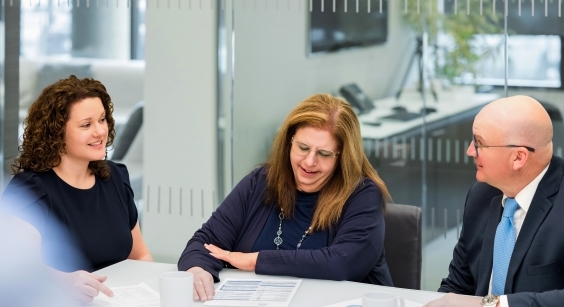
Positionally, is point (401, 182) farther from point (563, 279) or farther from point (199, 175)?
point (563, 279)

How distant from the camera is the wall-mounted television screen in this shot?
13.3 feet

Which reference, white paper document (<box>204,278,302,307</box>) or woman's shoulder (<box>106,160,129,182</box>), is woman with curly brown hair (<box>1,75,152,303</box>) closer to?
woman's shoulder (<box>106,160,129,182</box>)

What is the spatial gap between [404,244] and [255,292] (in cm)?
64

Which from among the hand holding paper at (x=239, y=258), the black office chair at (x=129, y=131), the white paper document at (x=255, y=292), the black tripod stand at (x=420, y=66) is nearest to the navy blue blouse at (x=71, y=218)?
the hand holding paper at (x=239, y=258)

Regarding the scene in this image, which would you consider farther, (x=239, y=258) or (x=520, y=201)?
(x=239, y=258)

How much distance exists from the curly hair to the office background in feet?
4.55

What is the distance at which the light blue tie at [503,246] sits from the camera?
250cm

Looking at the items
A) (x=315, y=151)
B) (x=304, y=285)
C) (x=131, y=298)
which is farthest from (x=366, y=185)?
(x=131, y=298)

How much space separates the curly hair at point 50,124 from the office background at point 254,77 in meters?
1.39

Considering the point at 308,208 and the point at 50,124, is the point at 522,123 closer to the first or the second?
the point at 308,208

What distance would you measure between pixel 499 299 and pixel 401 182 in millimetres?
1903

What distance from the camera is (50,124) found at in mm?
2887

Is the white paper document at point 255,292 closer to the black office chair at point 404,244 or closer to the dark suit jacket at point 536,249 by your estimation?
the black office chair at point 404,244

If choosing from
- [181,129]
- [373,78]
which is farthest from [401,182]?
[181,129]
